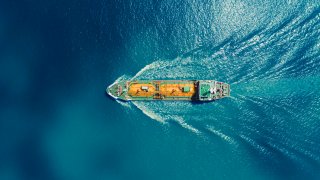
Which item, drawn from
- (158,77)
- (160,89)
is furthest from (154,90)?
(158,77)

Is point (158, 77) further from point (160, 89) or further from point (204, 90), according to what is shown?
point (204, 90)

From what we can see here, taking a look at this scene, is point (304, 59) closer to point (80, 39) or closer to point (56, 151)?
point (80, 39)

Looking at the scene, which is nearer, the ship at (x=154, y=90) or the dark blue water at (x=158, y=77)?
the dark blue water at (x=158, y=77)

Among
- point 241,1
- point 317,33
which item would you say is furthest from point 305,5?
point 241,1

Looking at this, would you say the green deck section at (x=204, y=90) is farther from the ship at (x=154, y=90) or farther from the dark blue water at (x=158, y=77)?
the dark blue water at (x=158, y=77)

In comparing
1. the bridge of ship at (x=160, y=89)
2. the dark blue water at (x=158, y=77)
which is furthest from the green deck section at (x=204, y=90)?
the dark blue water at (x=158, y=77)

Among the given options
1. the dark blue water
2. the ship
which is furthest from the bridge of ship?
the dark blue water

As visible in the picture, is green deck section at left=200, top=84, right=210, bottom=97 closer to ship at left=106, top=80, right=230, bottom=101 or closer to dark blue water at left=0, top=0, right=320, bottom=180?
ship at left=106, top=80, right=230, bottom=101
